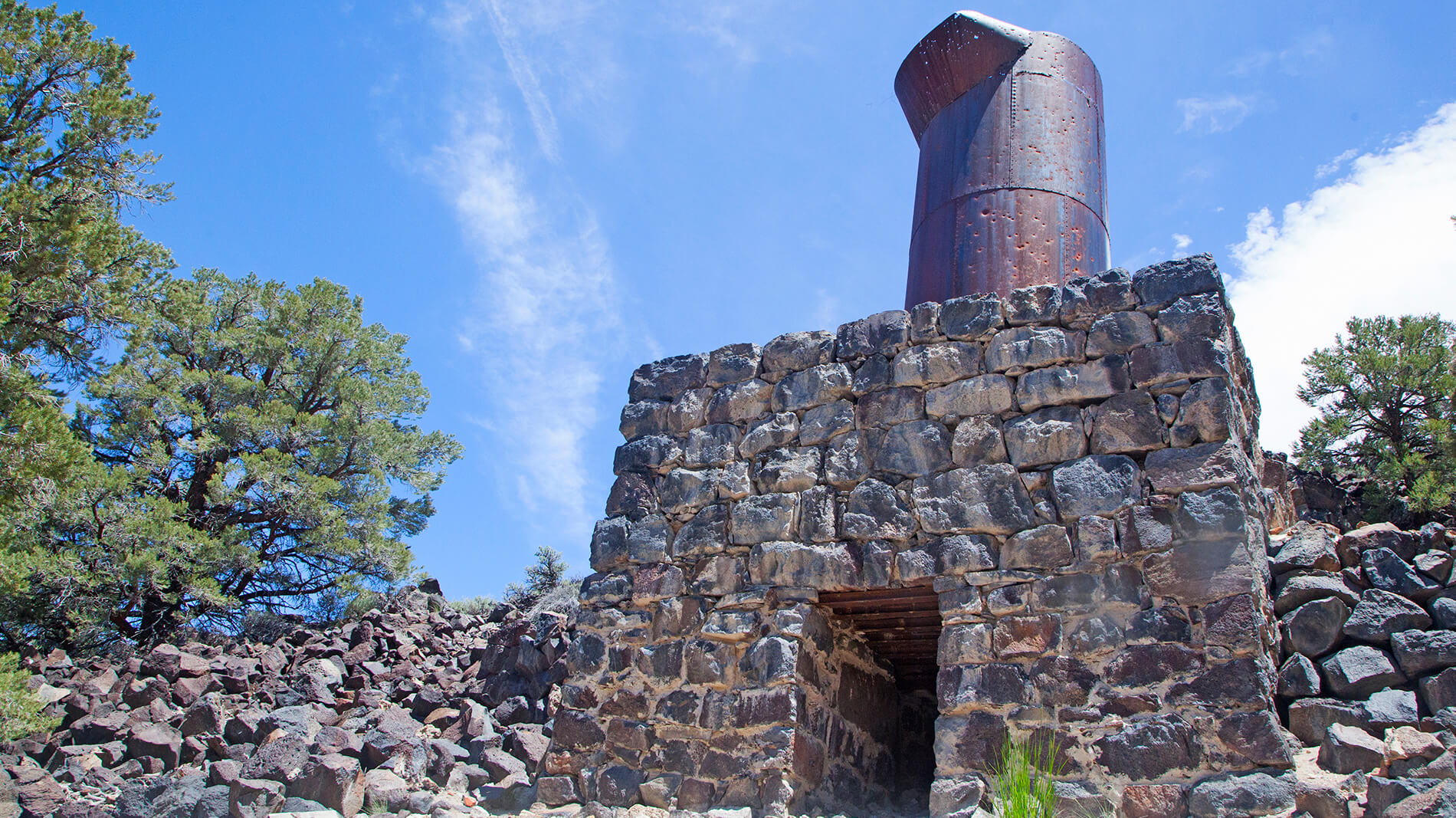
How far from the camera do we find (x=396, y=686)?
8.17m

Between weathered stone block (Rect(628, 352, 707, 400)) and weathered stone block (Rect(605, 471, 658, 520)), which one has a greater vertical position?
weathered stone block (Rect(628, 352, 707, 400))

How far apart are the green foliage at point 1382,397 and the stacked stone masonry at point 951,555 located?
272 inches

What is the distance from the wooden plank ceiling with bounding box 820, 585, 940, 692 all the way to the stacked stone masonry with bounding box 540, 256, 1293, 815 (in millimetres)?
93

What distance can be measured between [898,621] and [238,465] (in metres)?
9.25

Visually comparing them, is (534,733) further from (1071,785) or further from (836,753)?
(1071,785)

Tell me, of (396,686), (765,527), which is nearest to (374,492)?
(396,686)

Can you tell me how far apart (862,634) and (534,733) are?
234cm

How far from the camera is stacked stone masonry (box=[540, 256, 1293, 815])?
12.6 ft

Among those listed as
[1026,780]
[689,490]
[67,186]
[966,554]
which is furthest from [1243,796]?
[67,186]

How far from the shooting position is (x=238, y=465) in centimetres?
1155

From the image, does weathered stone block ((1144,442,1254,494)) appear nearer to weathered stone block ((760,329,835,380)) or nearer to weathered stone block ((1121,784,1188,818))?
weathered stone block ((1121,784,1188,818))

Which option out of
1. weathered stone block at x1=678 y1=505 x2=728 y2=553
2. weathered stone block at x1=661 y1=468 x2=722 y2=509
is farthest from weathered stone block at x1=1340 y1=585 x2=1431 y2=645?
weathered stone block at x1=661 y1=468 x2=722 y2=509

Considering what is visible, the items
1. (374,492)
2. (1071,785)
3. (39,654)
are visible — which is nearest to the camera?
(1071,785)

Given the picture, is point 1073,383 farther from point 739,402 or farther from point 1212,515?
point 739,402
